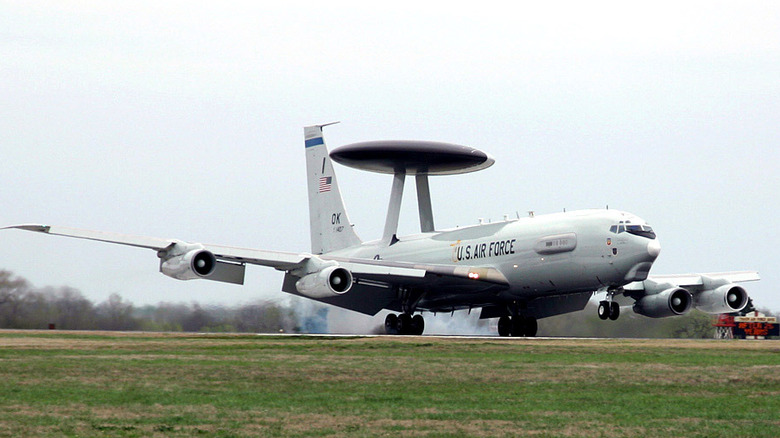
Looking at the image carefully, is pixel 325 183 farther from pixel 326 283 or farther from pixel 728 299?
pixel 728 299

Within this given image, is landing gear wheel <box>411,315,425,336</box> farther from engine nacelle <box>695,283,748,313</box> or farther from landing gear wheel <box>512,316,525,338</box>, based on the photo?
engine nacelle <box>695,283,748,313</box>

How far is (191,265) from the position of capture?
40562mm

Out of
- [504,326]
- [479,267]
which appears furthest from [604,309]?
[504,326]

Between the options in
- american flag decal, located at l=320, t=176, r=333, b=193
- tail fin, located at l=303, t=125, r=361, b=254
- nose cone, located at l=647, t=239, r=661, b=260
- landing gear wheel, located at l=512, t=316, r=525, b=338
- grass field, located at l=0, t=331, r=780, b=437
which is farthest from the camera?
american flag decal, located at l=320, t=176, r=333, b=193

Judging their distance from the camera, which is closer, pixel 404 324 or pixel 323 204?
pixel 404 324

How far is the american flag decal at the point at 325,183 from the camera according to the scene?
6112 centimetres

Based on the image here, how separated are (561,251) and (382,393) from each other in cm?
2492

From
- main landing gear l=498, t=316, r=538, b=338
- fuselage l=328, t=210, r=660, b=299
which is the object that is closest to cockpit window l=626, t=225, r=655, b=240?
fuselage l=328, t=210, r=660, b=299

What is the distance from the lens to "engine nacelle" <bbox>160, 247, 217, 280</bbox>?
40.6 meters

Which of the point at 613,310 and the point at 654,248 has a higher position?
the point at 654,248

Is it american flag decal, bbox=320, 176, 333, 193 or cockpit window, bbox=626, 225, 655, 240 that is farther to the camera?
american flag decal, bbox=320, 176, 333, 193

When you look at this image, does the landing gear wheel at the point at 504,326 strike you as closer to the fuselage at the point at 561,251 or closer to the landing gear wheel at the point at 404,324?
the fuselage at the point at 561,251

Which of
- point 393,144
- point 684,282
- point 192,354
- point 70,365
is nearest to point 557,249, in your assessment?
point 684,282

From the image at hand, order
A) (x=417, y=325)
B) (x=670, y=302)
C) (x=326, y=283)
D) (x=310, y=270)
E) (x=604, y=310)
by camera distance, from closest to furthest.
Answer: (x=604, y=310)
(x=326, y=283)
(x=310, y=270)
(x=670, y=302)
(x=417, y=325)
